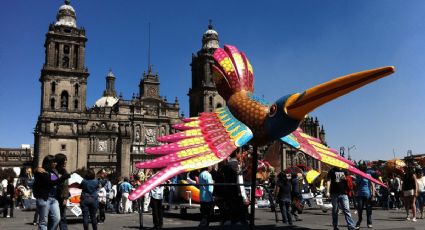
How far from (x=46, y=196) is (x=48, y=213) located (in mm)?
347

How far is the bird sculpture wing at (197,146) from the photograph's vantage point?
5828 millimetres

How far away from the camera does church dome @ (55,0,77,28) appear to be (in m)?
52.7

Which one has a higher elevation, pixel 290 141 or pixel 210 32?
pixel 210 32

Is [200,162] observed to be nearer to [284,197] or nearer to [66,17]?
[284,197]

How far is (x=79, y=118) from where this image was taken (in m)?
51.0

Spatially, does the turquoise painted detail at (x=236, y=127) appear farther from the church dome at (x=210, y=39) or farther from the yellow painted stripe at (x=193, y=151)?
the church dome at (x=210, y=39)

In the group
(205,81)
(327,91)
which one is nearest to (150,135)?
(205,81)

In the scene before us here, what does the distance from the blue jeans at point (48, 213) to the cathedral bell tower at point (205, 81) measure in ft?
162

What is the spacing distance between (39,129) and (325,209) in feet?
138

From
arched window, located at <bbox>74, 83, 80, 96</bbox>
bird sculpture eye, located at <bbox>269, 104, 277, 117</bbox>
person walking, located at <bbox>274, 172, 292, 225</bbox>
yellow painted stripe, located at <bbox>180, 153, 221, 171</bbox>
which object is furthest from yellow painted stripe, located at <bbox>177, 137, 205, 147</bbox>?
arched window, located at <bbox>74, 83, 80, 96</bbox>

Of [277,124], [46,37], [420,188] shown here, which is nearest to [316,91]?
[277,124]

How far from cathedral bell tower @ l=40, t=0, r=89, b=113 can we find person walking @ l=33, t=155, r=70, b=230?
150 ft

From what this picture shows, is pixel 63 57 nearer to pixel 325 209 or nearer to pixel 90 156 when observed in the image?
pixel 90 156

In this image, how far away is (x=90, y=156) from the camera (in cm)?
5178
